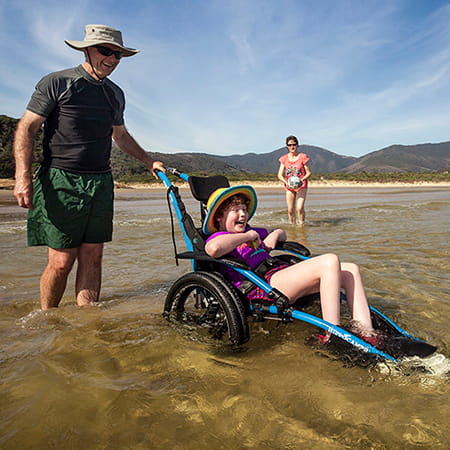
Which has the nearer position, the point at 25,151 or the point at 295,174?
the point at 25,151

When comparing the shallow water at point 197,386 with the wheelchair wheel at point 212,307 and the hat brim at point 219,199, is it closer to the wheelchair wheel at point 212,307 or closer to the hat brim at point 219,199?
the wheelchair wheel at point 212,307

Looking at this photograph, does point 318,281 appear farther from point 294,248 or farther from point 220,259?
point 220,259

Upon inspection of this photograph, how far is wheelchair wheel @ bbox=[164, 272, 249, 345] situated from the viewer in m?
2.32

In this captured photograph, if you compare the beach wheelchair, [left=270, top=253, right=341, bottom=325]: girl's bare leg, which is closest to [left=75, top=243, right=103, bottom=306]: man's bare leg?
the beach wheelchair

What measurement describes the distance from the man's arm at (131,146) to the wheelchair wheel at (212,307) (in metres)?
1.17

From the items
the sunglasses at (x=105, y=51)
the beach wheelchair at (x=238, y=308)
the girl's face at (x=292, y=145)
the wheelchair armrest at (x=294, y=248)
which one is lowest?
the beach wheelchair at (x=238, y=308)

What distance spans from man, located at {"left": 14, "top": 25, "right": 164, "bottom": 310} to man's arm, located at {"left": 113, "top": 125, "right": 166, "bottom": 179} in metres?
0.29

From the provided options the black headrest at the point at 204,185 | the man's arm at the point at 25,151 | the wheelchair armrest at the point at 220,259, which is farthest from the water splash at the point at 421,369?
the man's arm at the point at 25,151

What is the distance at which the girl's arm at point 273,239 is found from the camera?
2982 mm

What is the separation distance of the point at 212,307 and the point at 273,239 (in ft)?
2.56

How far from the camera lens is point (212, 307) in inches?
104

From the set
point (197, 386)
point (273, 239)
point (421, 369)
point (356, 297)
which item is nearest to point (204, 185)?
point (273, 239)

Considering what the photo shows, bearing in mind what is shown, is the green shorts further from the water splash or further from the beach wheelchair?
the water splash

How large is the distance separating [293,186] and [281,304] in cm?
647
